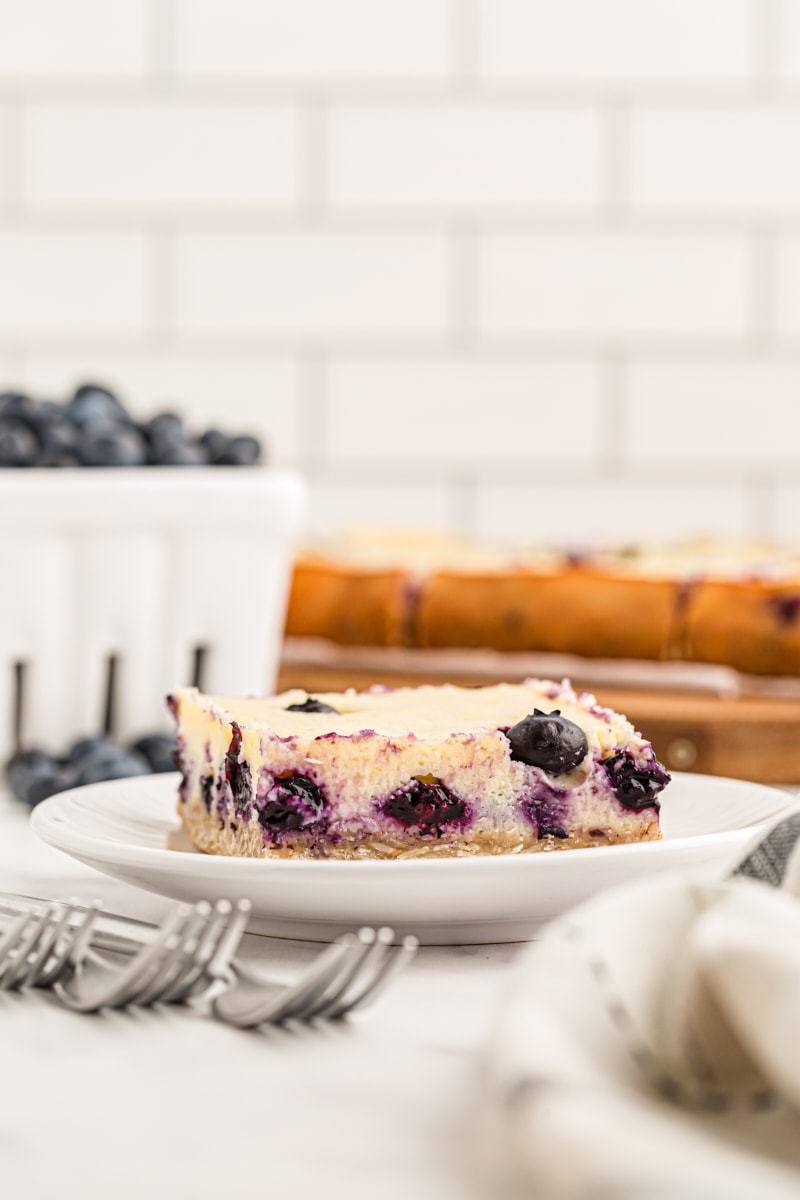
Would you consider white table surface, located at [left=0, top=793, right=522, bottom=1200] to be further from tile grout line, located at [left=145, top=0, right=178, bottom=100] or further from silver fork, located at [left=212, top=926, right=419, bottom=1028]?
tile grout line, located at [left=145, top=0, right=178, bottom=100]

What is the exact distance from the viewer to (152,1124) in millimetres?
398

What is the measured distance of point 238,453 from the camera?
3.70ft

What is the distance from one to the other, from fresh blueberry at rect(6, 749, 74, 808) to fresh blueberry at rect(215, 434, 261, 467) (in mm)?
275

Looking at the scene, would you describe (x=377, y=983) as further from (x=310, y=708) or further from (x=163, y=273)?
(x=163, y=273)

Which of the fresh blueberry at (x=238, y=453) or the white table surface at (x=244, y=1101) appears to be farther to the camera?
the fresh blueberry at (x=238, y=453)

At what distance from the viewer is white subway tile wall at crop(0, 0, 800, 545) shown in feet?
7.92

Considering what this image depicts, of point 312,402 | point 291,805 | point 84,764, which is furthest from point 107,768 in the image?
point 312,402

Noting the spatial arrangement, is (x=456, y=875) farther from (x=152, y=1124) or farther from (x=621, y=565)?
(x=621, y=565)

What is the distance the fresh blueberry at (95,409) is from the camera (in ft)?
3.62

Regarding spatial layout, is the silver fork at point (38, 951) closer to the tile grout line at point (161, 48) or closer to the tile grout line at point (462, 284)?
the tile grout line at point (462, 284)

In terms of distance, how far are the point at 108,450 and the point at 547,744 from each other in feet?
1.86

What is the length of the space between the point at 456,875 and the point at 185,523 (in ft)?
1.97

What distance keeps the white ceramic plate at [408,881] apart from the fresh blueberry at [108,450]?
0.49m

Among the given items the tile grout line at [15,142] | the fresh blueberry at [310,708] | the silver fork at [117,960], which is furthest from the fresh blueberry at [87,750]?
the tile grout line at [15,142]
